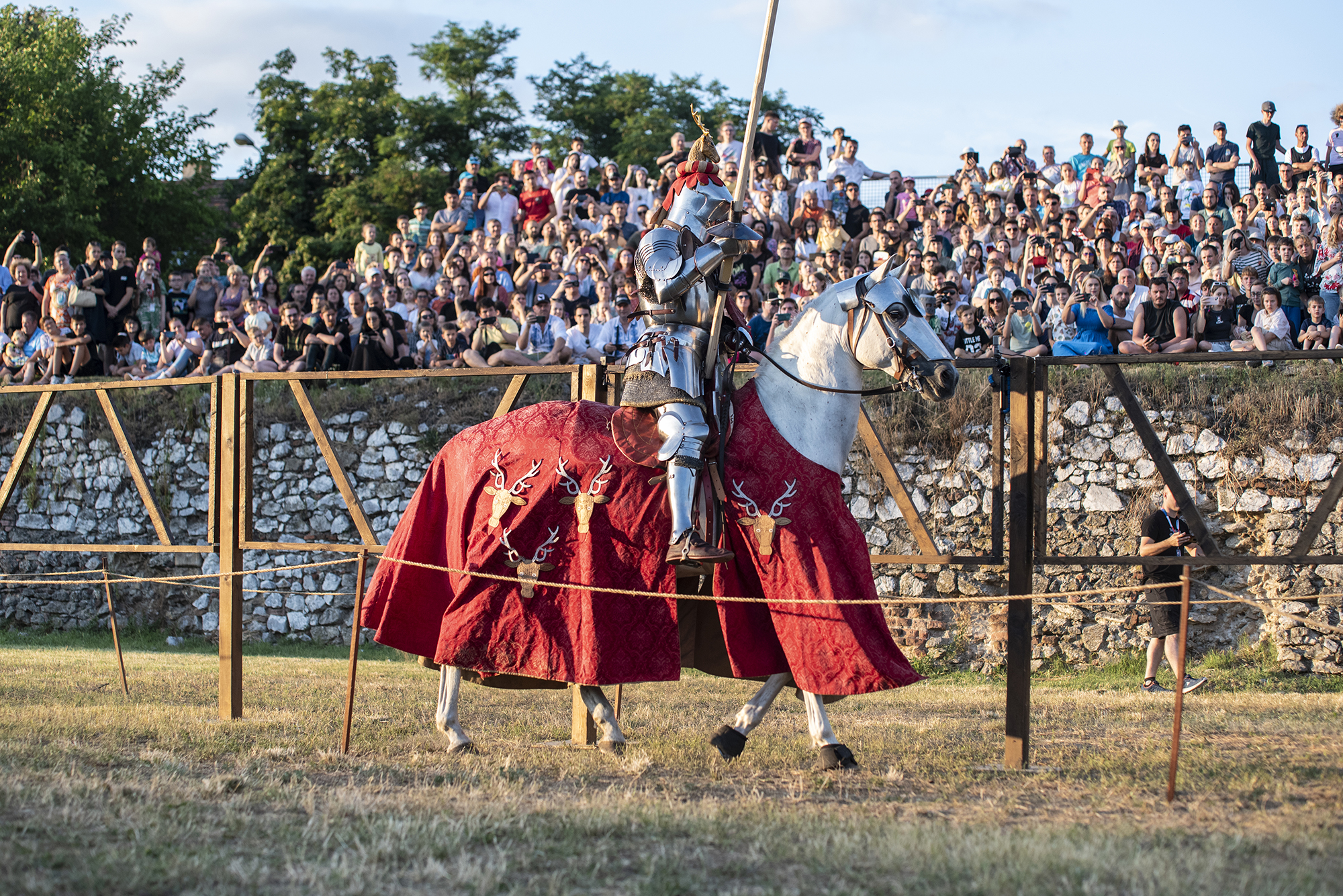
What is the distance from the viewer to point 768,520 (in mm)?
5984

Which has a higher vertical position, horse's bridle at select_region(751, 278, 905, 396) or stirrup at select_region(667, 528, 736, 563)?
horse's bridle at select_region(751, 278, 905, 396)

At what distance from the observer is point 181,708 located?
8203 millimetres

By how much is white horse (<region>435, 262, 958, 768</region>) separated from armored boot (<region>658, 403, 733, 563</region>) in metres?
0.42

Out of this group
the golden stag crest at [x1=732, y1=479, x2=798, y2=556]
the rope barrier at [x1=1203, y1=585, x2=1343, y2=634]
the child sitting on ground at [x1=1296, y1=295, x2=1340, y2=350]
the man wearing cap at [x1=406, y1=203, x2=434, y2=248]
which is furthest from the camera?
the man wearing cap at [x1=406, y1=203, x2=434, y2=248]

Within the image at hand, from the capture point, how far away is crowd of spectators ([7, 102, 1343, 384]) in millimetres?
11570

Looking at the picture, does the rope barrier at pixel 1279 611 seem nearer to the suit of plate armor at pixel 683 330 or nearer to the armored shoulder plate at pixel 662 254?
the suit of plate armor at pixel 683 330

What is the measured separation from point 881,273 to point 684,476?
1392 mm

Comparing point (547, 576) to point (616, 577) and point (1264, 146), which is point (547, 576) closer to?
point (616, 577)

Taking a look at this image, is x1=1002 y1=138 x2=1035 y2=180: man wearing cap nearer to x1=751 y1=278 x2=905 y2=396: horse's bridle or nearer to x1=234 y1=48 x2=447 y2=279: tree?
x1=751 y1=278 x2=905 y2=396: horse's bridle

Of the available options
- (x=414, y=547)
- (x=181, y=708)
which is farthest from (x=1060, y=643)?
(x=181, y=708)

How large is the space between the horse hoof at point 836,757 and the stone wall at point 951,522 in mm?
3310

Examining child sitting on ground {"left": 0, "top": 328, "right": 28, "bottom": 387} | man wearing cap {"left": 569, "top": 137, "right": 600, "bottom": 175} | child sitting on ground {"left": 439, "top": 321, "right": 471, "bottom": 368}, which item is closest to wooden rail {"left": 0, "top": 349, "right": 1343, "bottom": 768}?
child sitting on ground {"left": 439, "top": 321, "right": 471, "bottom": 368}

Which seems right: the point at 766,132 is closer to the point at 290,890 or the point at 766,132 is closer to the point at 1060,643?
the point at 1060,643

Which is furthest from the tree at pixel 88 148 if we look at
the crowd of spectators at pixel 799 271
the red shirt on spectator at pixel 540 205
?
the red shirt on spectator at pixel 540 205
